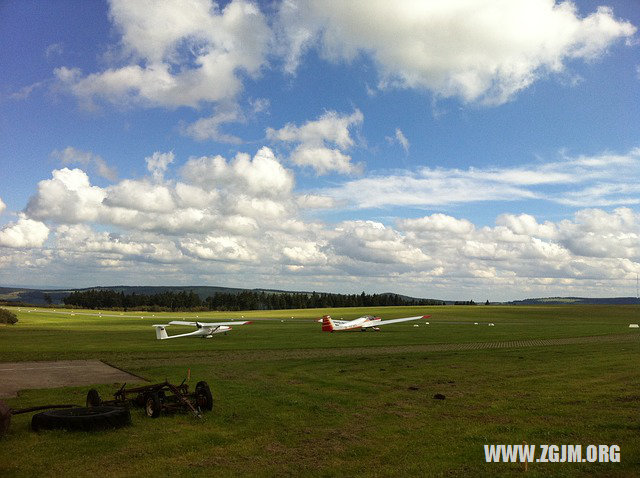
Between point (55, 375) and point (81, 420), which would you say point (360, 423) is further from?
point (55, 375)

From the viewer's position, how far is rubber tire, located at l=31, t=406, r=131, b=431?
14156 millimetres

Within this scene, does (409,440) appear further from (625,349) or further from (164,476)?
(625,349)

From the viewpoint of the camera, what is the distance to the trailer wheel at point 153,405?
15.8 meters

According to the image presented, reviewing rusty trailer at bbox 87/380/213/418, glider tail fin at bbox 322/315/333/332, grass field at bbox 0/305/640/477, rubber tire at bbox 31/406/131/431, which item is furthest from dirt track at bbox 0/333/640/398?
glider tail fin at bbox 322/315/333/332

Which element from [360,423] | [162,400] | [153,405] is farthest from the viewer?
[162,400]

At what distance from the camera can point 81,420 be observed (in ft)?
46.3

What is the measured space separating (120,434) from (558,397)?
1627cm

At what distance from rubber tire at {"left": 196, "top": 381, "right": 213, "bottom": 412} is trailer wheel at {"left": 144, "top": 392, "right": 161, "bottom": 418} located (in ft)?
4.79

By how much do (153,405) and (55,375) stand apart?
1341 cm

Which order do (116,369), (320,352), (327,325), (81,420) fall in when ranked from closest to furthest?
(81,420) < (116,369) < (320,352) < (327,325)

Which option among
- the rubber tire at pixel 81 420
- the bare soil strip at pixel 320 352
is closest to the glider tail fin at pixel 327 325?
the bare soil strip at pixel 320 352

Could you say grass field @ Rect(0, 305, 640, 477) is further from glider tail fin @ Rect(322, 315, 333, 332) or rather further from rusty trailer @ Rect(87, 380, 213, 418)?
glider tail fin @ Rect(322, 315, 333, 332)

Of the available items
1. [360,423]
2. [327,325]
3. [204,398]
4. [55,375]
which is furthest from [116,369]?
[327,325]

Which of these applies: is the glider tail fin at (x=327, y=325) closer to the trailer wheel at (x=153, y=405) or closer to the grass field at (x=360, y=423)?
the grass field at (x=360, y=423)
